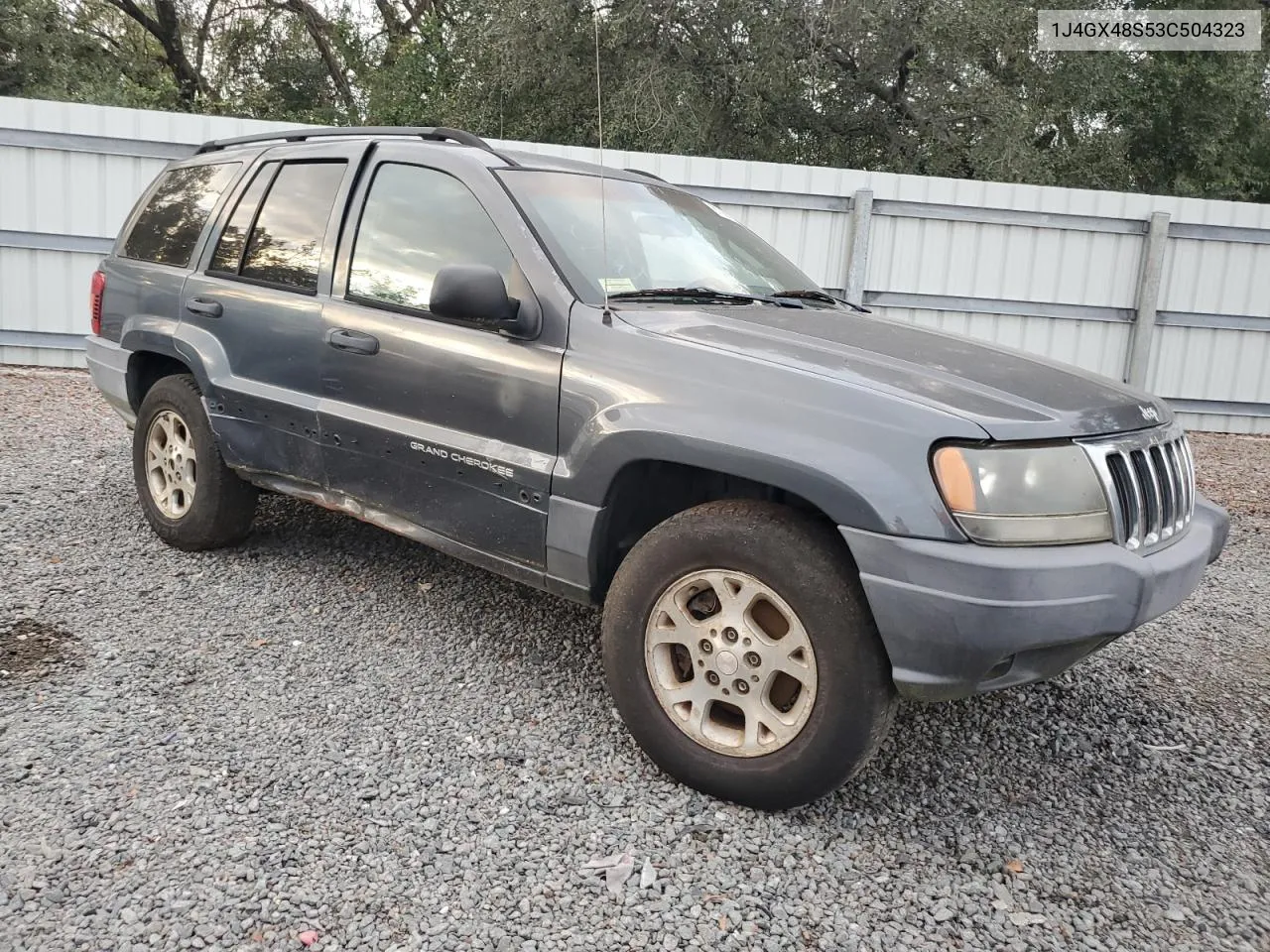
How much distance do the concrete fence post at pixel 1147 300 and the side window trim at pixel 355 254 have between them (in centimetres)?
765

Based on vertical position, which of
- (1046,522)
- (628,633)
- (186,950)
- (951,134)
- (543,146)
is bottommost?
(186,950)

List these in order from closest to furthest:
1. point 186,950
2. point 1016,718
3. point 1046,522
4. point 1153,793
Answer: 1. point 186,950
2. point 1046,522
3. point 1153,793
4. point 1016,718

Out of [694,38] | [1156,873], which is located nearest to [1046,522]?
[1156,873]

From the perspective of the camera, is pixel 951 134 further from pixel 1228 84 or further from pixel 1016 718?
pixel 1016 718

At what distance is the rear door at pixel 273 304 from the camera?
12.4ft

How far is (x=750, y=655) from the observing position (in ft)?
8.79

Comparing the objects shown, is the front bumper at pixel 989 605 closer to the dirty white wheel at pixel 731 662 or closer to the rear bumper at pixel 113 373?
the dirty white wheel at pixel 731 662

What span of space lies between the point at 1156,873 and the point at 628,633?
149 cm

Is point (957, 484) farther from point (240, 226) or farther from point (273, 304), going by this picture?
point (240, 226)

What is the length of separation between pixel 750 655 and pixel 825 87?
1386 cm

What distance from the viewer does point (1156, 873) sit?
2.57 meters

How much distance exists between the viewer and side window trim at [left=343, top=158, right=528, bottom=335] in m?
3.26

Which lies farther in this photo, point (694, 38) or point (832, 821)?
point (694, 38)

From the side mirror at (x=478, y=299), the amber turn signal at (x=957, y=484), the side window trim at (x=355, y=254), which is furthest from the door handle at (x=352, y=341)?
the amber turn signal at (x=957, y=484)
